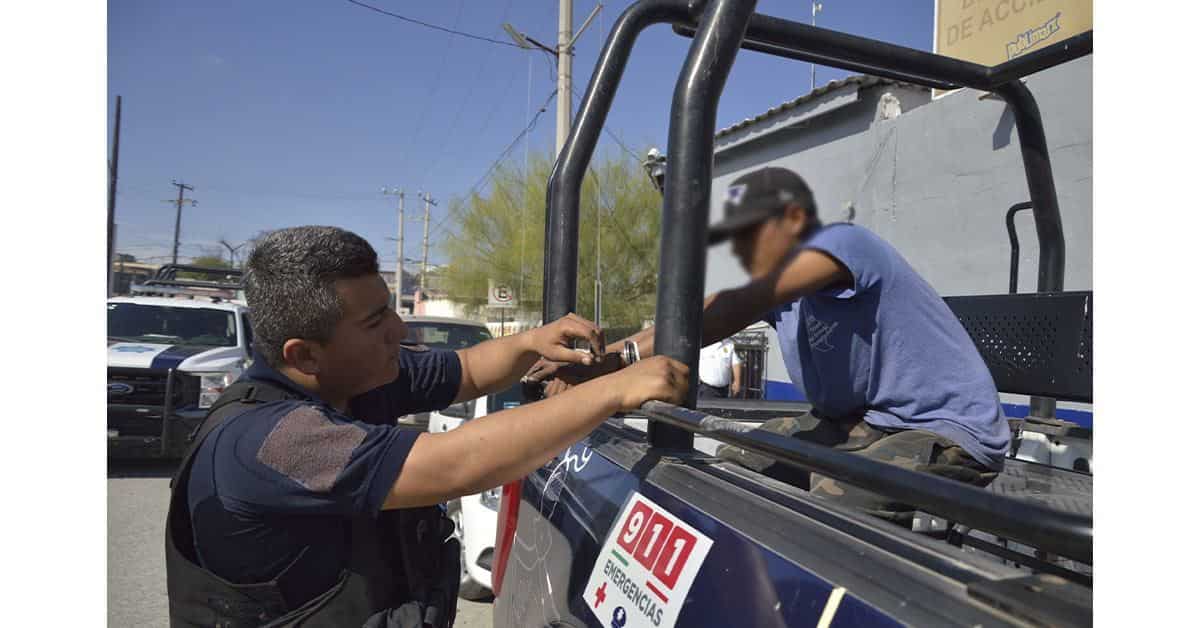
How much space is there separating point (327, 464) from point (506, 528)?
0.72 meters

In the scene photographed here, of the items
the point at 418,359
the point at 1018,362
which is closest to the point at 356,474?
the point at 418,359

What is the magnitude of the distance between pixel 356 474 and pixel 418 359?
1.03 m

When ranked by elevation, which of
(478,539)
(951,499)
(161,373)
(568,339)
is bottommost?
(478,539)

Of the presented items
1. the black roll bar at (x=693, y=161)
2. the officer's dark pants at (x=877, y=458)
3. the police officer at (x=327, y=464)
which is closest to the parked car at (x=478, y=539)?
the officer's dark pants at (x=877, y=458)

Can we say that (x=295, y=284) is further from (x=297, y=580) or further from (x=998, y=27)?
(x=998, y=27)

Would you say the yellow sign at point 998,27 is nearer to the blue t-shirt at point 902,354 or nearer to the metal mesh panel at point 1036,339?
the metal mesh panel at point 1036,339

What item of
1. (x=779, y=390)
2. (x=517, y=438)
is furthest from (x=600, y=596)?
(x=779, y=390)

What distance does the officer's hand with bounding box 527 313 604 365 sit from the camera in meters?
2.08

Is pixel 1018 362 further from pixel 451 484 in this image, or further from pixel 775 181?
pixel 451 484

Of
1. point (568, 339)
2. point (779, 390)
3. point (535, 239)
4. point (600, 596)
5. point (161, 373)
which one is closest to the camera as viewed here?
point (600, 596)

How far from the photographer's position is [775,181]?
1.43 m

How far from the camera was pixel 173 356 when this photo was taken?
8211 mm

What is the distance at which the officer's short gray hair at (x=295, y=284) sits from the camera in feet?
5.57

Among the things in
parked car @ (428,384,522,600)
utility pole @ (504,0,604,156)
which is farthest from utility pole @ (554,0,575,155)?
parked car @ (428,384,522,600)
